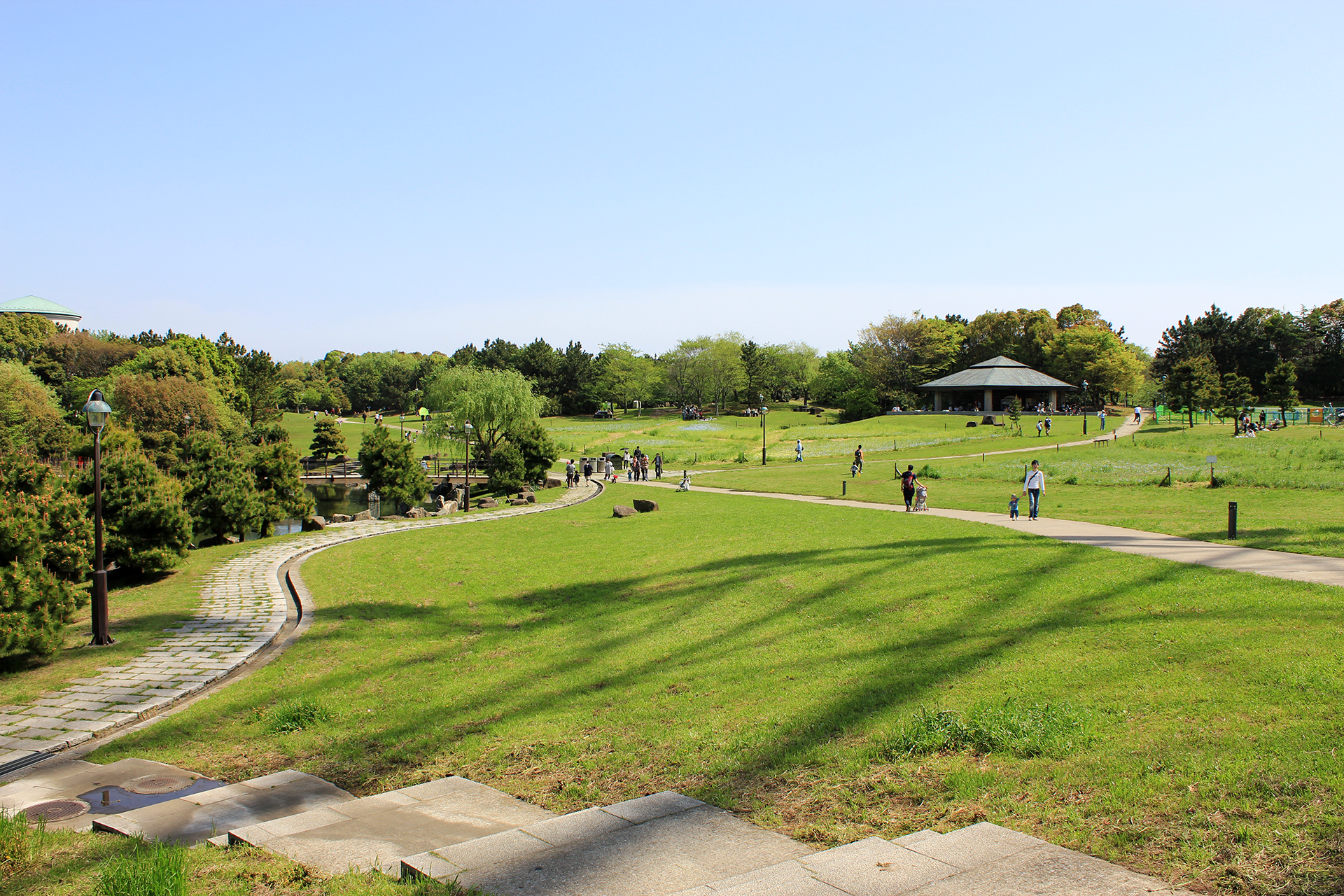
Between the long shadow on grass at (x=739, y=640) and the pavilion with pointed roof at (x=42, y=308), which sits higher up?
the pavilion with pointed roof at (x=42, y=308)

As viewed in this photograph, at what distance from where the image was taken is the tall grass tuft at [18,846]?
449cm

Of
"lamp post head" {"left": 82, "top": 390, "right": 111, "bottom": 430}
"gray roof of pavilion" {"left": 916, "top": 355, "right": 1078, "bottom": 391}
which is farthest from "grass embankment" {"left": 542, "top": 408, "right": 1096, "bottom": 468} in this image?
"lamp post head" {"left": 82, "top": 390, "right": 111, "bottom": 430}

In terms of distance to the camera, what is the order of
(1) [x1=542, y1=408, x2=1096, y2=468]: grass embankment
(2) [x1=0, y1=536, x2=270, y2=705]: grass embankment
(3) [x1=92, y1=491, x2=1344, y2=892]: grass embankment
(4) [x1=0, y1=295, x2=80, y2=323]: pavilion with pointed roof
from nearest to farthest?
(3) [x1=92, y1=491, x2=1344, y2=892]: grass embankment
(2) [x1=0, y1=536, x2=270, y2=705]: grass embankment
(1) [x1=542, y1=408, x2=1096, y2=468]: grass embankment
(4) [x1=0, y1=295, x2=80, y2=323]: pavilion with pointed roof

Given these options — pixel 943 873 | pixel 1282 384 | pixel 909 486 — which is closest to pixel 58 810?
pixel 943 873

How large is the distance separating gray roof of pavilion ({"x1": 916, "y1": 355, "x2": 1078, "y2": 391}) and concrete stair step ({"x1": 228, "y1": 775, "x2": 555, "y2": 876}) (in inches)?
3040

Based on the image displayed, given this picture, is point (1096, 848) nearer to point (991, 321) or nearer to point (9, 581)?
point (9, 581)

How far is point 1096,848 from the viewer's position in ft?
14.5

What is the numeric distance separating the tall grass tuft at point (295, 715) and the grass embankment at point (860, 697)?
75mm

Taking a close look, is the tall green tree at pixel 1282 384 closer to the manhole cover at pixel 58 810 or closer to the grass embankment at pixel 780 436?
the grass embankment at pixel 780 436

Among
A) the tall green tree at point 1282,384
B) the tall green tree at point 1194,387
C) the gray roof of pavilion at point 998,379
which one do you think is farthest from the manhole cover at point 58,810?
the gray roof of pavilion at point 998,379

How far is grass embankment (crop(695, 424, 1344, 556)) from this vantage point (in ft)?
58.1

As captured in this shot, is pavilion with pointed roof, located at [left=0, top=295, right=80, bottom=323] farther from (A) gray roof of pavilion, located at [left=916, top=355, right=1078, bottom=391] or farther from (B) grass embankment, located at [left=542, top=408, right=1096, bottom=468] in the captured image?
(A) gray roof of pavilion, located at [left=916, top=355, right=1078, bottom=391]

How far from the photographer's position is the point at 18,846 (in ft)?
15.1

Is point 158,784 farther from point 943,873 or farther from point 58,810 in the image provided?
point 943,873
